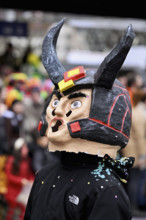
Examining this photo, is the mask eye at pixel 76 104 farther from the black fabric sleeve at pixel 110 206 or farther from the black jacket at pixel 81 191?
the black fabric sleeve at pixel 110 206

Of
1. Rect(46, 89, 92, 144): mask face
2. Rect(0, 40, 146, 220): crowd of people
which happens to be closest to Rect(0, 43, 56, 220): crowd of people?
Rect(0, 40, 146, 220): crowd of people

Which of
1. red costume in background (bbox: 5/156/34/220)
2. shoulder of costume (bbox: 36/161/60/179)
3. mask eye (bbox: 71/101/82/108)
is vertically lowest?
red costume in background (bbox: 5/156/34/220)

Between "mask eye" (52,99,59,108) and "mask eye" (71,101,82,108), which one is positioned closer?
"mask eye" (71,101,82,108)

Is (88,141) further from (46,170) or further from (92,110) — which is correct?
(46,170)

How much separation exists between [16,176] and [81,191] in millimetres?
3776

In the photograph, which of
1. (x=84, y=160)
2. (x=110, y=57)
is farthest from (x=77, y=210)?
(x=110, y=57)

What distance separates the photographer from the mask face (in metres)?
3.34

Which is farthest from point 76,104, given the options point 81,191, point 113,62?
point 81,191

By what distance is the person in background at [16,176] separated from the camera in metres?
6.87

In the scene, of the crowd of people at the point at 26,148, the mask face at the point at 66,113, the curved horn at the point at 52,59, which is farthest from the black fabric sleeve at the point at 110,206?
the crowd of people at the point at 26,148

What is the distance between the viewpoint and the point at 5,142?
26.6 ft

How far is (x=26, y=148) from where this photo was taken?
7027 mm

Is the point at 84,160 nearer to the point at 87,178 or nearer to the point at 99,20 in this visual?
the point at 87,178

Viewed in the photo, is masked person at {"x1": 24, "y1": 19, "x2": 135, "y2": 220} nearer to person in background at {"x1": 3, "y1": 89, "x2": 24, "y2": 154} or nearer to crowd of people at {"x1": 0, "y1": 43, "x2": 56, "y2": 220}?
crowd of people at {"x1": 0, "y1": 43, "x2": 56, "y2": 220}
